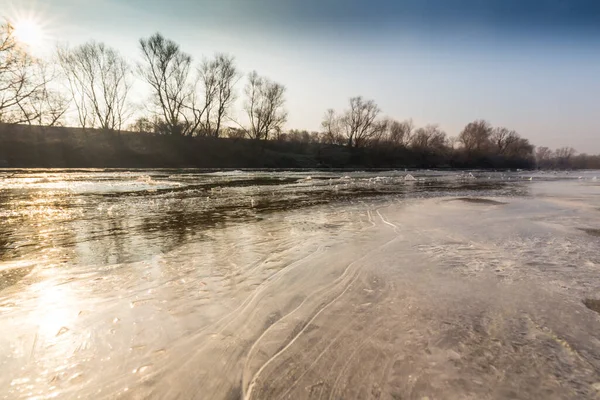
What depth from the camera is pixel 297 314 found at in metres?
2.93

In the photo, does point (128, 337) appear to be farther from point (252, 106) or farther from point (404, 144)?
point (404, 144)

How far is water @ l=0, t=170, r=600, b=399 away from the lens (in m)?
2.03

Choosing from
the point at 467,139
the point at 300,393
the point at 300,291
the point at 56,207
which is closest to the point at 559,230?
the point at 300,291

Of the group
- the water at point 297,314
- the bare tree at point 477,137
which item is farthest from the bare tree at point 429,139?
the water at point 297,314

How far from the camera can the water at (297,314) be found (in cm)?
203

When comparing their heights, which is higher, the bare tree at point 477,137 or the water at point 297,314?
the bare tree at point 477,137

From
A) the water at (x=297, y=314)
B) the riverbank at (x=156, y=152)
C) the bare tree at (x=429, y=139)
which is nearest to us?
the water at (x=297, y=314)

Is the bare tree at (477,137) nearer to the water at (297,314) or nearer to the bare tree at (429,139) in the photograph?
the bare tree at (429,139)

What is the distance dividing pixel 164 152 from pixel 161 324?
4271 centimetres

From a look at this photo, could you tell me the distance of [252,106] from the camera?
53.1 meters

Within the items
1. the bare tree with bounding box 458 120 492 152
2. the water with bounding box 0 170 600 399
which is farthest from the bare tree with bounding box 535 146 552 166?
the water with bounding box 0 170 600 399

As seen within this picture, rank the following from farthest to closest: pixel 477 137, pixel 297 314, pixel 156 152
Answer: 1. pixel 477 137
2. pixel 156 152
3. pixel 297 314

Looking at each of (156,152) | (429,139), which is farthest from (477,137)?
(156,152)

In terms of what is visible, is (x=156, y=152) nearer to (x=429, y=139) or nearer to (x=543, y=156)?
(x=429, y=139)
